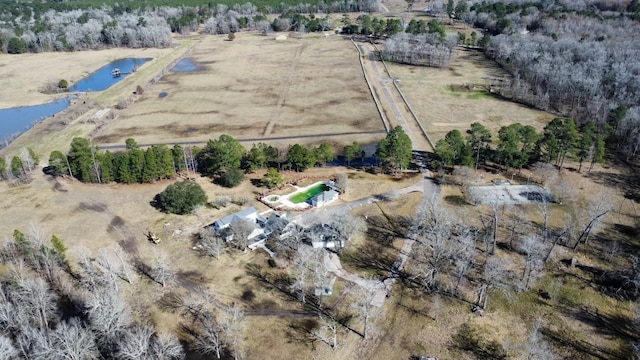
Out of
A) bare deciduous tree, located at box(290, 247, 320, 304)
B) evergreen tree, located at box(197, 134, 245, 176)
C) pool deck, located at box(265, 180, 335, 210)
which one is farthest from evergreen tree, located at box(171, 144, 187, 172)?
bare deciduous tree, located at box(290, 247, 320, 304)

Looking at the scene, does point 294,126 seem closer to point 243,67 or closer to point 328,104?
point 328,104

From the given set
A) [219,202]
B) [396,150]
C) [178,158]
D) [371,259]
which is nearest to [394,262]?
[371,259]

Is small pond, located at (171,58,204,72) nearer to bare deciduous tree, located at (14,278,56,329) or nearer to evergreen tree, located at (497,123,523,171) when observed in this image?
evergreen tree, located at (497,123,523,171)

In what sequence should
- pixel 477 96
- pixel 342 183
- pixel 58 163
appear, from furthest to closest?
pixel 477 96
pixel 58 163
pixel 342 183

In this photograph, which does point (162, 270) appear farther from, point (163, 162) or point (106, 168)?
point (106, 168)

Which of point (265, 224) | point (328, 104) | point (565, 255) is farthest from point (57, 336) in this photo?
point (328, 104)

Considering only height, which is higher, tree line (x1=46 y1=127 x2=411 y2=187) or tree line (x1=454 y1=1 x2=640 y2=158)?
tree line (x1=454 y1=1 x2=640 y2=158)

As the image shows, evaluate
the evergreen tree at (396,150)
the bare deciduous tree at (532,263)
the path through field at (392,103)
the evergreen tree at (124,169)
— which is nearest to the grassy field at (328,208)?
the bare deciduous tree at (532,263)
